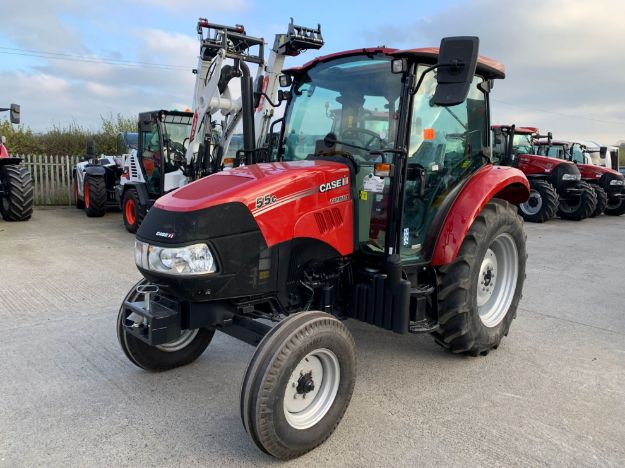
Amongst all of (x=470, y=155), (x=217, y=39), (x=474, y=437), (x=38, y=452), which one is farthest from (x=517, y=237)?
(x=217, y=39)

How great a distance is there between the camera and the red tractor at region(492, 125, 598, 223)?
12898mm

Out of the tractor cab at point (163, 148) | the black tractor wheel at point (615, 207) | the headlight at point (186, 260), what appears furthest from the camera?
the black tractor wheel at point (615, 207)

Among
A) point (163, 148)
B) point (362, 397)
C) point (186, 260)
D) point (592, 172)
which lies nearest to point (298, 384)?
point (362, 397)

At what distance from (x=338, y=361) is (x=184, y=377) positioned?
1.33m

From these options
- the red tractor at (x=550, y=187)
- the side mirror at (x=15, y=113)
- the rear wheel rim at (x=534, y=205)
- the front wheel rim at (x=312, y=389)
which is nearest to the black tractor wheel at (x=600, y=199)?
the red tractor at (x=550, y=187)

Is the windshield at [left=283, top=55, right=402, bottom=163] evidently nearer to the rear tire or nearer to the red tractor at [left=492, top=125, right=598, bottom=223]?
the red tractor at [left=492, top=125, right=598, bottom=223]

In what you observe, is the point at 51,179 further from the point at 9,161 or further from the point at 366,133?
the point at 366,133

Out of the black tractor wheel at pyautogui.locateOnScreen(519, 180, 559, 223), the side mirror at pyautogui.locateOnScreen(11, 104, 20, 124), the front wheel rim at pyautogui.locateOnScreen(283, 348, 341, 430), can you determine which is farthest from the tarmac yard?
the black tractor wheel at pyautogui.locateOnScreen(519, 180, 559, 223)

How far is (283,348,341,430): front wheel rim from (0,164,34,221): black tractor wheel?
9.77 m

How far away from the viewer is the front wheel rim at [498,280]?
4.10 m

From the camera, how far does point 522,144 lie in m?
14.2

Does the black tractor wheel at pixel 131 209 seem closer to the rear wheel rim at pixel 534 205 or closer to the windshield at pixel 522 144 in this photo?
the rear wheel rim at pixel 534 205

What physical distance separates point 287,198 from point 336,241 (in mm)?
480

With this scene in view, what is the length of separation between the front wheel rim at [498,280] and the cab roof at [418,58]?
1.28m
